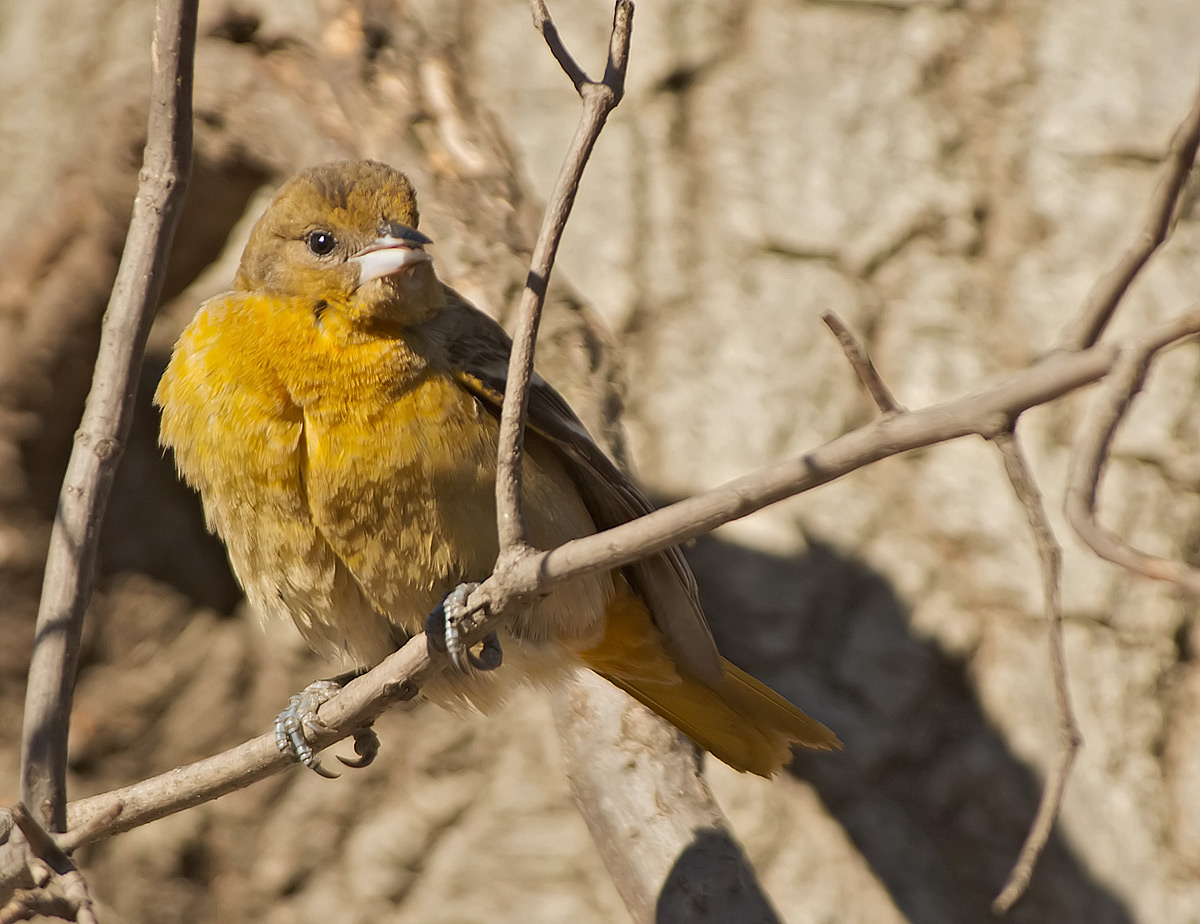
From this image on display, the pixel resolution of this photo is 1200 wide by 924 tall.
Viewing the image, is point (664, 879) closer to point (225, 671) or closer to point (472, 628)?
point (472, 628)

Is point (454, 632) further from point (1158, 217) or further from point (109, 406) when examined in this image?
point (1158, 217)

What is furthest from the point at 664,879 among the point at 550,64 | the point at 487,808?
the point at 550,64

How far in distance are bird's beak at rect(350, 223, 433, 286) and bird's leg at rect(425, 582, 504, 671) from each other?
73cm

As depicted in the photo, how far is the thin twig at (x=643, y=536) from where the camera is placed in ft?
4.66

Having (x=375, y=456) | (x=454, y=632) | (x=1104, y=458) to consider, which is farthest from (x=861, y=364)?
(x=375, y=456)

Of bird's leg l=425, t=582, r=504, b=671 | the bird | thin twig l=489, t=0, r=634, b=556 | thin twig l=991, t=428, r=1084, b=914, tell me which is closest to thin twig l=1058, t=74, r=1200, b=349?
thin twig l=991, t=428, r=1084, b=914

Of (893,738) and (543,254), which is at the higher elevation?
(543,254)

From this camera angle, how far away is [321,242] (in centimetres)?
289

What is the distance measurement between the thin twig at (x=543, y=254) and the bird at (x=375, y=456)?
0.61 metres

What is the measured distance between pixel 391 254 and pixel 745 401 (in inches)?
93.5

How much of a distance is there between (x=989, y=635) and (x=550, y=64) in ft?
9.77

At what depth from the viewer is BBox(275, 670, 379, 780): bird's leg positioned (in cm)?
277

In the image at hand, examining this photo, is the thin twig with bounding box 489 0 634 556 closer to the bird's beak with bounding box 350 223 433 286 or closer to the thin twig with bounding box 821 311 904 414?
the thin twig with bounding box 821 311 904 414

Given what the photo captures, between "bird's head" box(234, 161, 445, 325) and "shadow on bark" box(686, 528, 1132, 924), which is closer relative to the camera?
"bird's head" box(234, 161, 445, 325)
